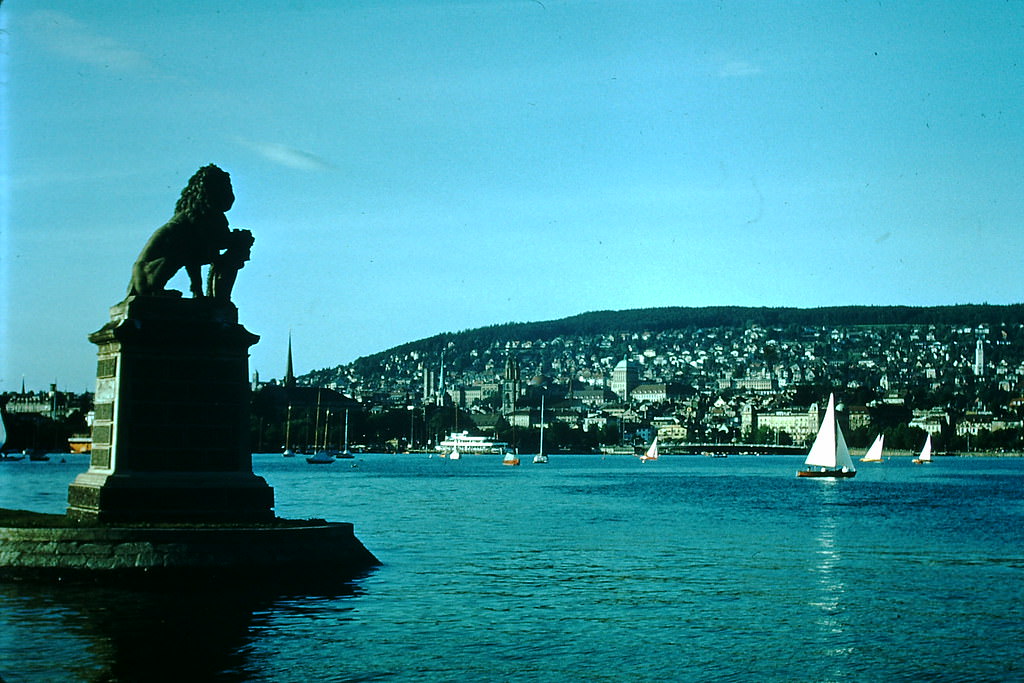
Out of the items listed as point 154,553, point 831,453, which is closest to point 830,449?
point 831,453

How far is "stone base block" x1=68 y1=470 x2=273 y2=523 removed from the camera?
2795 cm

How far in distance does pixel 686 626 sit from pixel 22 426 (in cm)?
15018

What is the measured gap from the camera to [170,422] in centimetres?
2841

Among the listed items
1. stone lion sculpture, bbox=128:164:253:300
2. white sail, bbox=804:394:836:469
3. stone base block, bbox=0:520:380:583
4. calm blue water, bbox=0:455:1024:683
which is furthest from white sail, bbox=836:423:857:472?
stone base block, bbox=0:520:380:583

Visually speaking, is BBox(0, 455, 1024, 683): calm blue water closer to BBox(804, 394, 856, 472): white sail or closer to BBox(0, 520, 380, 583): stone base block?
BBox(0, 520, 380, 583): stone base block

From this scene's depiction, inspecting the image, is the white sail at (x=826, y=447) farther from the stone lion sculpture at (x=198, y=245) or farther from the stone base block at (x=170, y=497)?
the stone base block at (x=170, y=497)

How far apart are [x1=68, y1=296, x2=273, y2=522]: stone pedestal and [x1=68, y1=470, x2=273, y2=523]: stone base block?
0.06 ft

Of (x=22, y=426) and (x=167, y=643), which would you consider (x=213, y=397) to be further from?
(x=22, y=426)

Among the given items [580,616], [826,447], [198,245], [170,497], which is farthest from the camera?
[826,447]

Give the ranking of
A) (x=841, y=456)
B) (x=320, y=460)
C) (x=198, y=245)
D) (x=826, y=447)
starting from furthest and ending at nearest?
(x=320, y=460) < (x=841, y=456) < (x=826, y=447) < (x=198, y=245)

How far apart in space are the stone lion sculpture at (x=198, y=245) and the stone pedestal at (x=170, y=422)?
721mm

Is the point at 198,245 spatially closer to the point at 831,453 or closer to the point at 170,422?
the point at 170,422

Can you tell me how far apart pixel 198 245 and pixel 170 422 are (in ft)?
11.9

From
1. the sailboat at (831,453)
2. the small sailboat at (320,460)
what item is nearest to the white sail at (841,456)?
the sailboat at (831,453)
